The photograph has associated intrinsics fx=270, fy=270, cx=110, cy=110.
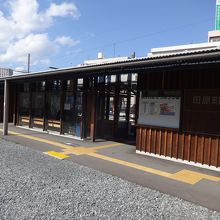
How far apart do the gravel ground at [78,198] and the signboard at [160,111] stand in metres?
2.92

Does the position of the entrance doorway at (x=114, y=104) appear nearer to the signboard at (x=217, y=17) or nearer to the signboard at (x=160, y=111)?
the signboard at (x=160, y=111)

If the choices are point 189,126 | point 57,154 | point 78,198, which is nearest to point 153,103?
point 189,126

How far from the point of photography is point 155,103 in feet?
28.8

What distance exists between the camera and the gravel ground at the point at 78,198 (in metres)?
4.23

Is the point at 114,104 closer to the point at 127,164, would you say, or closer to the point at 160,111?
the point at 160,111

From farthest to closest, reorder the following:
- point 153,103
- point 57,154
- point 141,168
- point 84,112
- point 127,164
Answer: point 84,112, point 153,103, point 57,154, point 127,164, point 141,168

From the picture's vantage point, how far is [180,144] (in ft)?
26.4

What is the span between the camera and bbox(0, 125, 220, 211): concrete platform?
550 centimetres

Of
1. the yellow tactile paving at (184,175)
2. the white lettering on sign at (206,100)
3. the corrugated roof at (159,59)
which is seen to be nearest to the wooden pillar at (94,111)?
the corrugated roof at (159,59)

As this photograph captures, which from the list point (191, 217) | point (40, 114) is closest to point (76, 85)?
point (40, 114)

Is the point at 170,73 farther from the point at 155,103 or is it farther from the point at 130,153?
the point at 130,153

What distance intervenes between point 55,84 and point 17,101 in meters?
4.10

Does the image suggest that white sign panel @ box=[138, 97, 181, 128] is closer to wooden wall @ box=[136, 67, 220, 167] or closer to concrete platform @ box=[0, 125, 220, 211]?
wooden wall @ box=[136, 67, 220, 167]

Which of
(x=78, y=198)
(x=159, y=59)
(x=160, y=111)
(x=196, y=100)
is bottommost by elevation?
(x=78, y=198)
